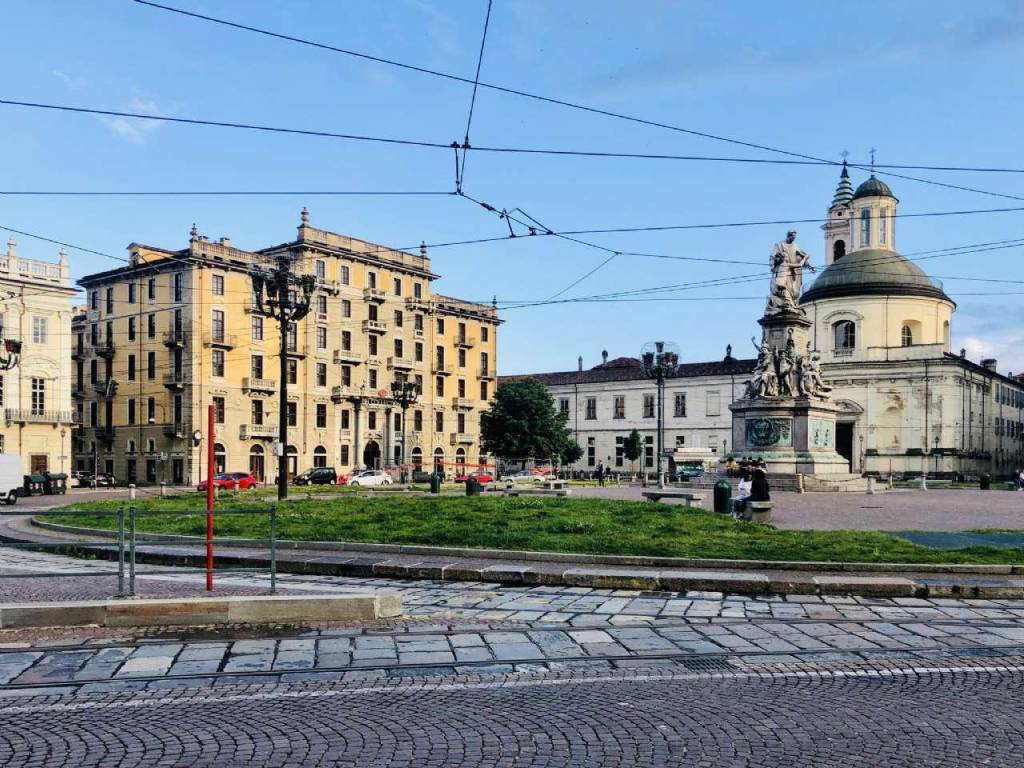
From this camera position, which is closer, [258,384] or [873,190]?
[258,384]

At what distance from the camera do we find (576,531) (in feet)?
54.7

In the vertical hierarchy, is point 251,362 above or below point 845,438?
above

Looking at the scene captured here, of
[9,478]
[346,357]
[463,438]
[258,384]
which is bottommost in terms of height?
[9,478]

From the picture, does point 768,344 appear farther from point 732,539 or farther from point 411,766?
point 411,766

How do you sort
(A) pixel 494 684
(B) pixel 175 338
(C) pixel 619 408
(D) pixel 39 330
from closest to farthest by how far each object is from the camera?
(A) pixel 494 684, (D) pixel 39 330, (B) pixel 175 338, (C) pixel 619 408

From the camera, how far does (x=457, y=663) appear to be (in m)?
7.72

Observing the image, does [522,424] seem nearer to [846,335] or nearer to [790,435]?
[846,335]

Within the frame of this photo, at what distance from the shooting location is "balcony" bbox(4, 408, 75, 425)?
2088 inches

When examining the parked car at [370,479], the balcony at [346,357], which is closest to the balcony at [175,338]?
the balcony at [346,357]

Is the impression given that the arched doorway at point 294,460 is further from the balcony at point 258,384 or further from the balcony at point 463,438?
the balcony at point 463,438

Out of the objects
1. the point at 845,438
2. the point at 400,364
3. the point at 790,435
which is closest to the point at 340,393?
the point at 400,364

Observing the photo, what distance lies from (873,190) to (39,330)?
6556 centimetres

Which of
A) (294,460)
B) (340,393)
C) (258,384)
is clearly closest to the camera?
(258,384)

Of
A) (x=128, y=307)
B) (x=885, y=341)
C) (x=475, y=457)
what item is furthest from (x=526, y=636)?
(x=885, y=341)
